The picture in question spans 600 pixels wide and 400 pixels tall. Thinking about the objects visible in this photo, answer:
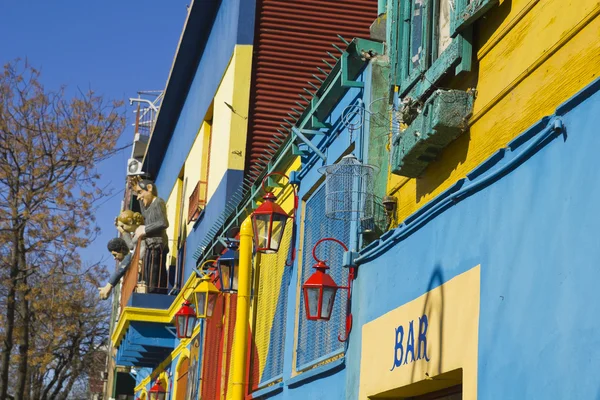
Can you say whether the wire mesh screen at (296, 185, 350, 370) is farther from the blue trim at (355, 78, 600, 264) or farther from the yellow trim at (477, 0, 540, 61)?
the yellow trim at (477, 0, 540, 61)

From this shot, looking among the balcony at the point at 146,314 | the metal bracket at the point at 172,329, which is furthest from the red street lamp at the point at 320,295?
the metal bracket at the point at 172,329

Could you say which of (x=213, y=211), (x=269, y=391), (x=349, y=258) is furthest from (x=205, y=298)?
(x=349, y=258)

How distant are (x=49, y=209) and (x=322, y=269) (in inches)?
770

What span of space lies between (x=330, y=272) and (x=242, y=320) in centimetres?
208

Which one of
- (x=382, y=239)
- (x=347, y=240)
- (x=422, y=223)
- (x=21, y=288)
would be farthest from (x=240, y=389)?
(x=21, y=288)

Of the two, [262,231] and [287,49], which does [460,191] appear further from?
[287,49]

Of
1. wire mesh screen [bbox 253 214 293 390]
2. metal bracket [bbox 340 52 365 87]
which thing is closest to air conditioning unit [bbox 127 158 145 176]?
wire mesh screen [bbox 253 214 293 390]

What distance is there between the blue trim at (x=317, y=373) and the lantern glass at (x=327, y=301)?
40 cm

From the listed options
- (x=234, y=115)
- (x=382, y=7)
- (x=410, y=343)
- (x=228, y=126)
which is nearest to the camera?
(x=410, y=343)

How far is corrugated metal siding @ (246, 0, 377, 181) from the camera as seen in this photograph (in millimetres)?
14695

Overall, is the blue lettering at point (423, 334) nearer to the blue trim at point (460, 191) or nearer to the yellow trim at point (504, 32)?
the blue trim at point (460, 191)

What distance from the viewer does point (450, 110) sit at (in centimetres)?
626

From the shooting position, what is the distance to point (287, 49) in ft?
50.1

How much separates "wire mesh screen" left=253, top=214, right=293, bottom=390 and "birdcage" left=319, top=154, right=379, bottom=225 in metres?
2.49
